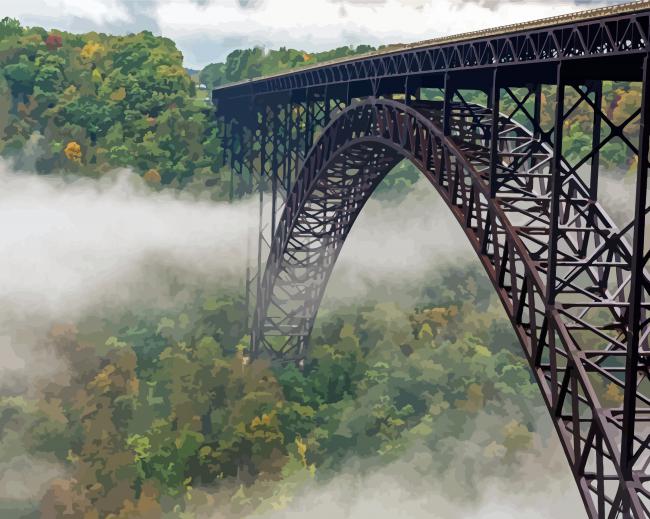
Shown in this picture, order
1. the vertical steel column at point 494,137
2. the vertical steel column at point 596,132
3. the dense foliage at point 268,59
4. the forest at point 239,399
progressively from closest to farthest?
the vertical steel column at point 596,132 → the vertical steel column at point 494,137 → the forest at point 239,399 → the dense foliage at point 268,59

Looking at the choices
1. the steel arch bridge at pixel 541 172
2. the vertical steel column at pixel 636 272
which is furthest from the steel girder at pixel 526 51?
the vertical steel column at pixel 636 272

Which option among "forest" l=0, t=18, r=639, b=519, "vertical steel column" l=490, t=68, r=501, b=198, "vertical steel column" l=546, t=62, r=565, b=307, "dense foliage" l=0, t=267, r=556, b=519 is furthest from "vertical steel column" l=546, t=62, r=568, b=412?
"dense foliage" l=0, t=267, r=556, b=519

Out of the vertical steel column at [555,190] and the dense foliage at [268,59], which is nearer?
the vertical steel column at [555,190]

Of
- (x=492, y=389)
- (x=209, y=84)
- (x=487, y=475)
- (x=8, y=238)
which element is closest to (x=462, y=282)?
(x=492, y=389)

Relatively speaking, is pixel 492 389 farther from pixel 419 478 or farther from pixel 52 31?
pixel 52 31

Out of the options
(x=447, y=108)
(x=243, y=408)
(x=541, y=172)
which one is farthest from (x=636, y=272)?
(x=243, y=408)

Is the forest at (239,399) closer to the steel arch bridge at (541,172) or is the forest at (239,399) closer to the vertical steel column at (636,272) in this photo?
the steel arch bridge at (541,172)

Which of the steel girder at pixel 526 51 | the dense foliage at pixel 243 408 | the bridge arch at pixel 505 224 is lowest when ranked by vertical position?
the dense foliage at pixel 243 408

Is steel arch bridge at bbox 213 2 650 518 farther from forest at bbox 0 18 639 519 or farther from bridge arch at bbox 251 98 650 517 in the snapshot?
forest at bbox 0 18 639 519
